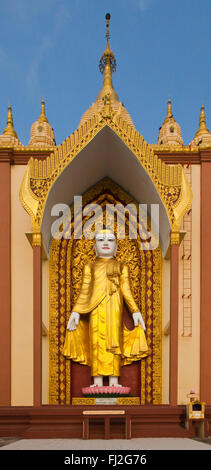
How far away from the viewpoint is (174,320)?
8305mm

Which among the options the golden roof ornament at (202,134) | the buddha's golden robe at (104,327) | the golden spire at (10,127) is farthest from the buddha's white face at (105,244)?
the golden spire at (10,127)

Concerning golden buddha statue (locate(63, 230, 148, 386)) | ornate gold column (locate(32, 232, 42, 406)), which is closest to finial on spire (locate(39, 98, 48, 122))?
golden buddha statue (locate(63, 230, 148, 386))

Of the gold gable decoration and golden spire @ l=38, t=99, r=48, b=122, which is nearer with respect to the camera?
the gold gable decoration

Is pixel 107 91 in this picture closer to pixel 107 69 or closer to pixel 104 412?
pixel 107 69

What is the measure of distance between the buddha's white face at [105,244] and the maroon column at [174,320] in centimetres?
136

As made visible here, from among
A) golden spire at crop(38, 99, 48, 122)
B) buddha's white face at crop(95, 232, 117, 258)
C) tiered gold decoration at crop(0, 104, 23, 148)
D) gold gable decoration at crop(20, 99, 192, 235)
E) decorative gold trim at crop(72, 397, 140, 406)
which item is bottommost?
decorative gold trim at crop(72, 397, 140, 406)

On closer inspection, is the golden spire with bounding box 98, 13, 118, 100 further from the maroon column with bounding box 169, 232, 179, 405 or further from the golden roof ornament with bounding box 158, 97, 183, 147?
the maroon column with bounding box 169, 232, 179, 405

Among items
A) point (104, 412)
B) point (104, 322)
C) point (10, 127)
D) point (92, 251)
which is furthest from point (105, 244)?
point (104, 412)

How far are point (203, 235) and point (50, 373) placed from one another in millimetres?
3084

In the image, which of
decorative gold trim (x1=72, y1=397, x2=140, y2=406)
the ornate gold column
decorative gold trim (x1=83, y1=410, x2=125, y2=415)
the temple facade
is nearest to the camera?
decorative gold trim (x1=83, y1=410, x2=125, y2=415)

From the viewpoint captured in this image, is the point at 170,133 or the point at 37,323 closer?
the point at 37,323

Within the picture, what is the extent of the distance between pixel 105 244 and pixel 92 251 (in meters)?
0.51

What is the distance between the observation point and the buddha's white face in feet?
31.9
